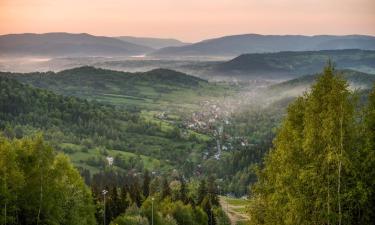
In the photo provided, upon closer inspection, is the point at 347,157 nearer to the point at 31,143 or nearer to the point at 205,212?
the point at 31,143

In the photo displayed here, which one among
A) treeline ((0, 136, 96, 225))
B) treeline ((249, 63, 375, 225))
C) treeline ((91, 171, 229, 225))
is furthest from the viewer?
treeline ((91, 171, 229, 225))

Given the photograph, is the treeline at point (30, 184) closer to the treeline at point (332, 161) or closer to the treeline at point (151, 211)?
the treeline at point (151, 211)

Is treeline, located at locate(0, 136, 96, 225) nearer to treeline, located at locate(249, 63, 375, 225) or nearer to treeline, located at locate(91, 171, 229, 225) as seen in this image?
treeline, located at locate(91, 171, 229, 225)

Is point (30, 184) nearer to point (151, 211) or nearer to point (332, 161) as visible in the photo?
point (332, 161)

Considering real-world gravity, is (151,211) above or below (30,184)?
below

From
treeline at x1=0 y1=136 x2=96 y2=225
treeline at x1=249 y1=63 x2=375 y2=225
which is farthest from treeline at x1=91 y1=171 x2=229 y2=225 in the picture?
treeline at x1=249 y1=63 x2=375 y2=225

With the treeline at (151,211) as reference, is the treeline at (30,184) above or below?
above

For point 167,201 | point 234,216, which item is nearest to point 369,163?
point 167,201

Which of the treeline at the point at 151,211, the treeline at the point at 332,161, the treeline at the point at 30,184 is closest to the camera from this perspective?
the treeline at the point at 332,161

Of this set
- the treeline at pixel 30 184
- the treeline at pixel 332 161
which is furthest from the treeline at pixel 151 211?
the treeline at pixel 332 161

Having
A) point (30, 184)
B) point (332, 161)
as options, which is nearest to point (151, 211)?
point (30, 184)
